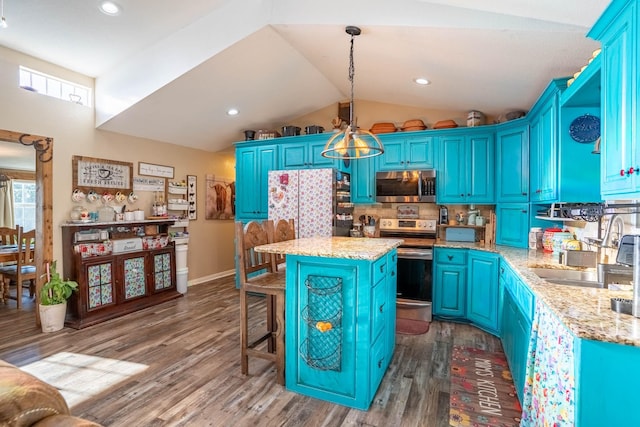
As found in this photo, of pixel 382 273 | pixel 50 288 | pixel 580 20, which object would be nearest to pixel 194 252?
pixel 50 288

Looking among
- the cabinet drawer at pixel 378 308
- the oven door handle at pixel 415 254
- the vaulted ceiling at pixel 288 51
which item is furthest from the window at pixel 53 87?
the oven door handle at pixel 415 254

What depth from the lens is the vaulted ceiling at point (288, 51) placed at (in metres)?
2.32

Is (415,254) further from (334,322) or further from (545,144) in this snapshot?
(334,322)

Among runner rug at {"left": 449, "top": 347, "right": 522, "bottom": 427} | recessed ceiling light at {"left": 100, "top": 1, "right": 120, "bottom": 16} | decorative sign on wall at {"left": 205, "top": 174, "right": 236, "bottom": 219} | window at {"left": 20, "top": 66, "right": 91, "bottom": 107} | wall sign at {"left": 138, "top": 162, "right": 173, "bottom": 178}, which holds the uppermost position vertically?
recessed ceiling light at {"left": 100, "top": 1, "right": 120, "bottom": 16}

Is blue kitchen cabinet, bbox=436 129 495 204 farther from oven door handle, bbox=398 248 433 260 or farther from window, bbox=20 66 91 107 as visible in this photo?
window, bbox=20 66 91 107

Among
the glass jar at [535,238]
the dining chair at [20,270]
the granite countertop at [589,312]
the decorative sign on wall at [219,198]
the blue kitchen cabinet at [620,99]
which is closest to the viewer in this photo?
the granite countertop at [589,312]

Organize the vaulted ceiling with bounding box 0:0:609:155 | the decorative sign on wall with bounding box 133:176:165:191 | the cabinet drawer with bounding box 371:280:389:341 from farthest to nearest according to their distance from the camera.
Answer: the decorative sign on wall with bounding box 133:176:165:191 < the vaulted ceiling with bounding box 0:0:609:155 < the cabinet drawer with bounding box 371:280:389:341

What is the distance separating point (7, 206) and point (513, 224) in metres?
9.12

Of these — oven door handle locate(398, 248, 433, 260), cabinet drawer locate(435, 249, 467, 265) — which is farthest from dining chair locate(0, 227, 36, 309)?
cabinet drawer locate(435, 249, 467, 265)

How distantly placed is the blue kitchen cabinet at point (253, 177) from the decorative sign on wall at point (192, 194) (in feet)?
2.76

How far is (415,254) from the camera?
Result: 3879mm

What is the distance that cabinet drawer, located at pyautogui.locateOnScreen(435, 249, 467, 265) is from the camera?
3752mm

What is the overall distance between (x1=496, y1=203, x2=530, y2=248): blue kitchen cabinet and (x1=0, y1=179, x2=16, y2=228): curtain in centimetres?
899

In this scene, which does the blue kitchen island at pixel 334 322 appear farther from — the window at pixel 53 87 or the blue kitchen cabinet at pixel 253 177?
→ the window at pixel 53 87
